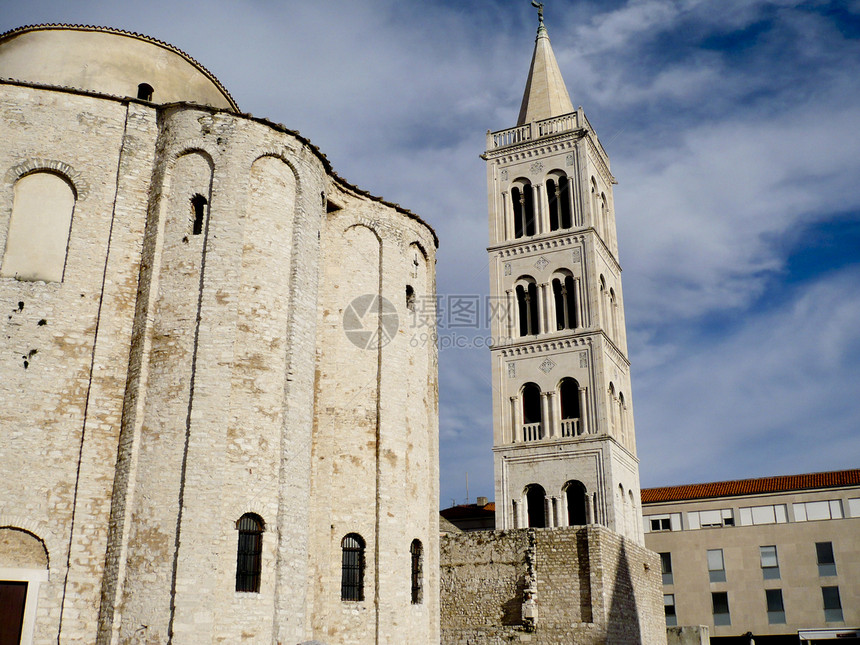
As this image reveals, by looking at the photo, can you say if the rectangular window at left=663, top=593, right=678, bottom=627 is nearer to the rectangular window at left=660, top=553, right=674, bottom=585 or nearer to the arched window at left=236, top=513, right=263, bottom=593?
the rectangular window at left=660, top=553, right=674, bottom=585

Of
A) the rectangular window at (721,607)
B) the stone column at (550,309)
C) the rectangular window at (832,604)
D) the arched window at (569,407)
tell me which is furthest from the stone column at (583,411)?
the rectangular window at (832,604)

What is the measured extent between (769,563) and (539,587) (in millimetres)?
23491

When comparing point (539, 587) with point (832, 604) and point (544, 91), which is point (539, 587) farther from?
point (544, 91)

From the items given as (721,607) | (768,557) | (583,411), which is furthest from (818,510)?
(583,411)

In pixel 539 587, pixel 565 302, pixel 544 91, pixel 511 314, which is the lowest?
pixel 539 587

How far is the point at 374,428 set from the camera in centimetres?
2205

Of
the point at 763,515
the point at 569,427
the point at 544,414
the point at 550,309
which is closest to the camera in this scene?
the point at 569,427

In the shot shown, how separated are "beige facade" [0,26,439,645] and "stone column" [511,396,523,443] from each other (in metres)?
12.8

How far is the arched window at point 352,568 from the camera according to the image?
2042 centimetres

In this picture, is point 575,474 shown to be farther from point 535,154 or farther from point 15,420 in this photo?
point 15,420

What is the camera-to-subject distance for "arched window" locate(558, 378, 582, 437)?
115ft

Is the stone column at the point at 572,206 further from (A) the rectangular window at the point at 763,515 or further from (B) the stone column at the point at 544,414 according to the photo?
(A) the rectangular window at the point at 763,515

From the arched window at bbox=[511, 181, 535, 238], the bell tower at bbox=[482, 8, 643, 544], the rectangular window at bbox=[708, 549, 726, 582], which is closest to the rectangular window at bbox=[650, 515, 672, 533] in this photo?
the rectangular window at bbox=[708, 549, 726, 582]

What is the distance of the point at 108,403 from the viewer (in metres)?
18.2
